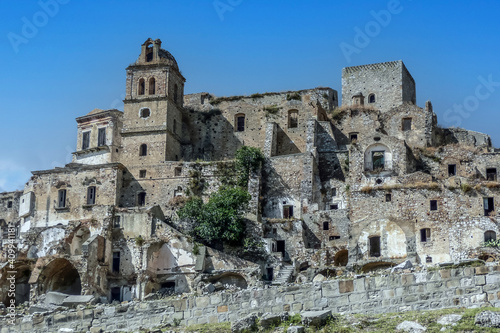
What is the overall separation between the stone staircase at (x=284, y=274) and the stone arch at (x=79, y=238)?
15466mm

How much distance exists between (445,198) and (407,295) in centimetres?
2916

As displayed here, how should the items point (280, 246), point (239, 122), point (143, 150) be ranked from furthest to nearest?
1. point (239, 122)
2. point (143, 150)
3. point (280, 246)

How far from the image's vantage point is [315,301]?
26.0 meters

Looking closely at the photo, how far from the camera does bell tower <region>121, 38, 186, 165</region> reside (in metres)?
65.9

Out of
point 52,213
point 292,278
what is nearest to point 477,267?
point 292,278

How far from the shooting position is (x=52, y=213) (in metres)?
63.5

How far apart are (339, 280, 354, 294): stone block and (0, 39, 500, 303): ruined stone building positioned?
2455 cm

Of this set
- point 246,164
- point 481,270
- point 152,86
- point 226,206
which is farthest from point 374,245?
point 481,270

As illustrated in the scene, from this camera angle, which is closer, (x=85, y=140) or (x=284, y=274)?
(x=284, y=274)

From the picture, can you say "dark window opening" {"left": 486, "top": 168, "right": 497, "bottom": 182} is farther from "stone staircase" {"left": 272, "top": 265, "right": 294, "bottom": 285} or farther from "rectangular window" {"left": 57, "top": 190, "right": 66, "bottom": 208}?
"rectangular window" {"left": 57, "top": 190, "right": 66, "bottom": 208}

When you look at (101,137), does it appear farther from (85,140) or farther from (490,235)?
(490,235)

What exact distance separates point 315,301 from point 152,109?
143ft

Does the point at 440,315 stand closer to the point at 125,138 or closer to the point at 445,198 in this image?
the point at 445,198

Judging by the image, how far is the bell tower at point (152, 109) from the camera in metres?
65.9
